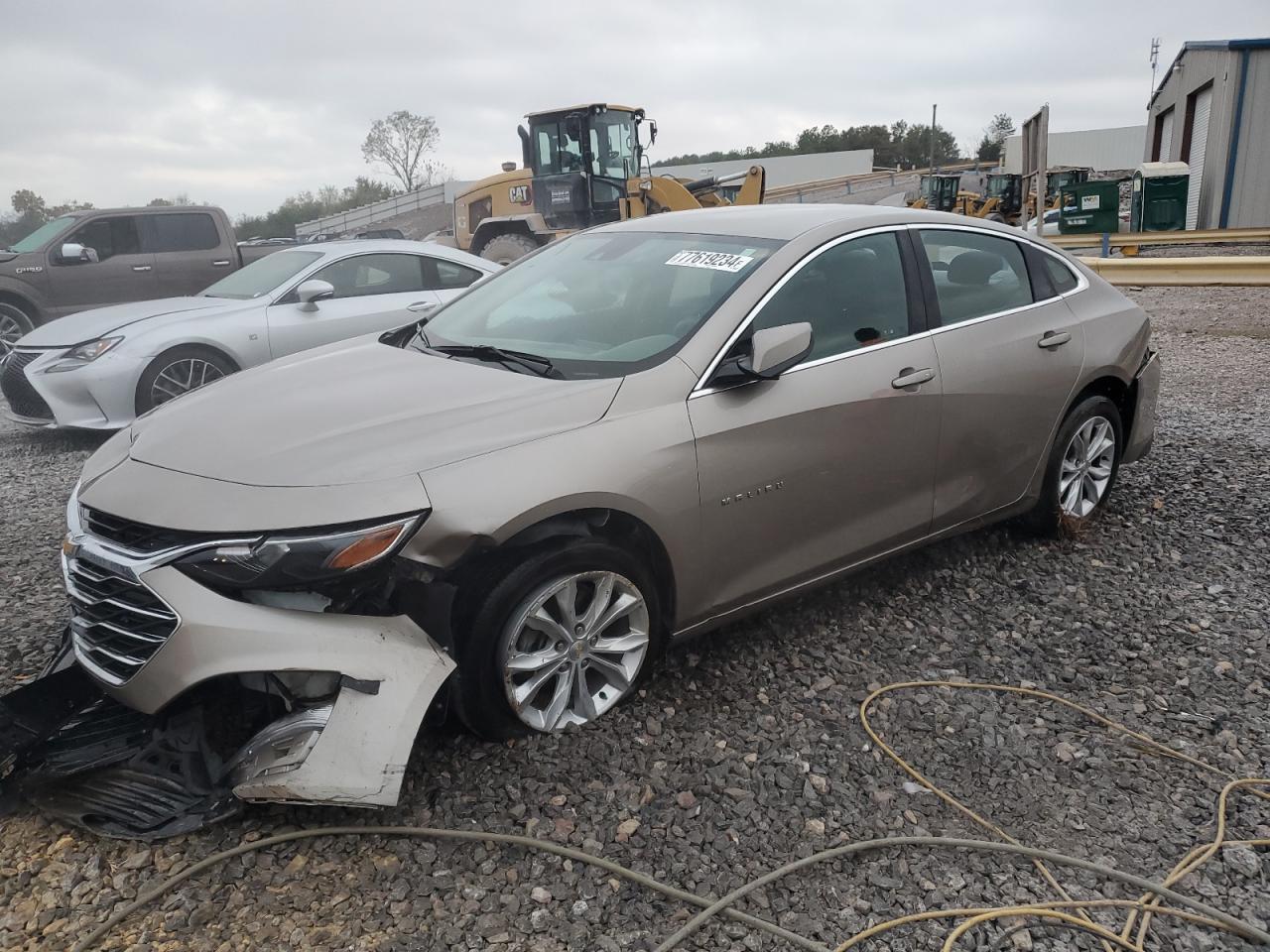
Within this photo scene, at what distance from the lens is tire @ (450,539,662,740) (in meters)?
2.80

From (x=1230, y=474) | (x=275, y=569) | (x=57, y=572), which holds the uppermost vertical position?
(x=275, y=569)

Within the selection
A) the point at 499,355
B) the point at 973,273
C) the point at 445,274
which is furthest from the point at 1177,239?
the point at 499,355

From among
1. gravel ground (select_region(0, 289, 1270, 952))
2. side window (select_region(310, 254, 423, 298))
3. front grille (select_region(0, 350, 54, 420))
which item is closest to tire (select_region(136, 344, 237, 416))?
front grille (select_region(0, 350, 54, 420))

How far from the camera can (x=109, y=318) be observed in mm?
7258

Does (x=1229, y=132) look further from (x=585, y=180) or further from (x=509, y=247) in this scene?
(x=509, y=247)

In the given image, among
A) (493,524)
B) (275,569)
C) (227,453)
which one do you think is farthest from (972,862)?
(227,453)

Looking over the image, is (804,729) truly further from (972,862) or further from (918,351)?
(918,351)

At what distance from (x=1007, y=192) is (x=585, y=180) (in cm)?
1786

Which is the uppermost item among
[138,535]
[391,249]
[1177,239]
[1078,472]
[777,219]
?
[777,219]

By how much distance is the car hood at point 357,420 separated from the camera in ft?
9.04

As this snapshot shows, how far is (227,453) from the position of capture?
287 cm

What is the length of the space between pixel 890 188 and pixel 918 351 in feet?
147

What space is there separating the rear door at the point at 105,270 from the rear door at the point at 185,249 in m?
0.12

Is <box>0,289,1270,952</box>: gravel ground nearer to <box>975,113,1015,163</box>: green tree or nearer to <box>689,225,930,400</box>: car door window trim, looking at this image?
<box>689,225,930,400</box>: car door window trim
